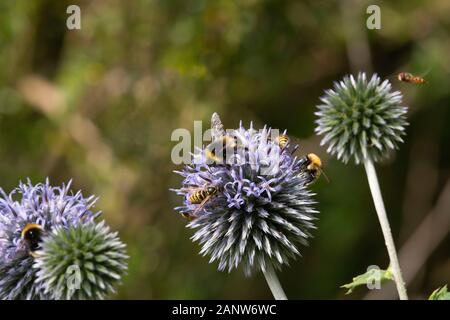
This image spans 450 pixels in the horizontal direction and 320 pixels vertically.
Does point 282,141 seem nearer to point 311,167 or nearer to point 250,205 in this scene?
point 311,167

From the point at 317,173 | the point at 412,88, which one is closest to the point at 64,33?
the point at 412,88

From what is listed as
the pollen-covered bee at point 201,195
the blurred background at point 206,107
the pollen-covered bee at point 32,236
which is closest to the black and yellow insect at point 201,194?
the pollen-covered bee at point 201,195

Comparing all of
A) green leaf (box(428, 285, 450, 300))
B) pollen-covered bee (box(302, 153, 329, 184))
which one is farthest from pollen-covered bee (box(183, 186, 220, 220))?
green leaf (box(428, 285, 450, 300))

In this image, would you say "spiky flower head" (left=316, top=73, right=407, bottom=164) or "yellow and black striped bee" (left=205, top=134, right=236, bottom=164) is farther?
"spiky flower head" (left=316, top=73, right=407, bottom=164)

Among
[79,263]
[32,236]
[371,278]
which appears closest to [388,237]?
[371,278]

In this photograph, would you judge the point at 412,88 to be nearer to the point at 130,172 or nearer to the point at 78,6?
the point at 130,172

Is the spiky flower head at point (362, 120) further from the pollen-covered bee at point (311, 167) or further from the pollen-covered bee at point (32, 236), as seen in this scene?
the pollen-covered bee at point (32, 236)

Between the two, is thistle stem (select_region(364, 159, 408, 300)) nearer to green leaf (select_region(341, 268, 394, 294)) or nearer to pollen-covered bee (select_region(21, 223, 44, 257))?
green leaf (select_region(341, 268, 394, 294))
